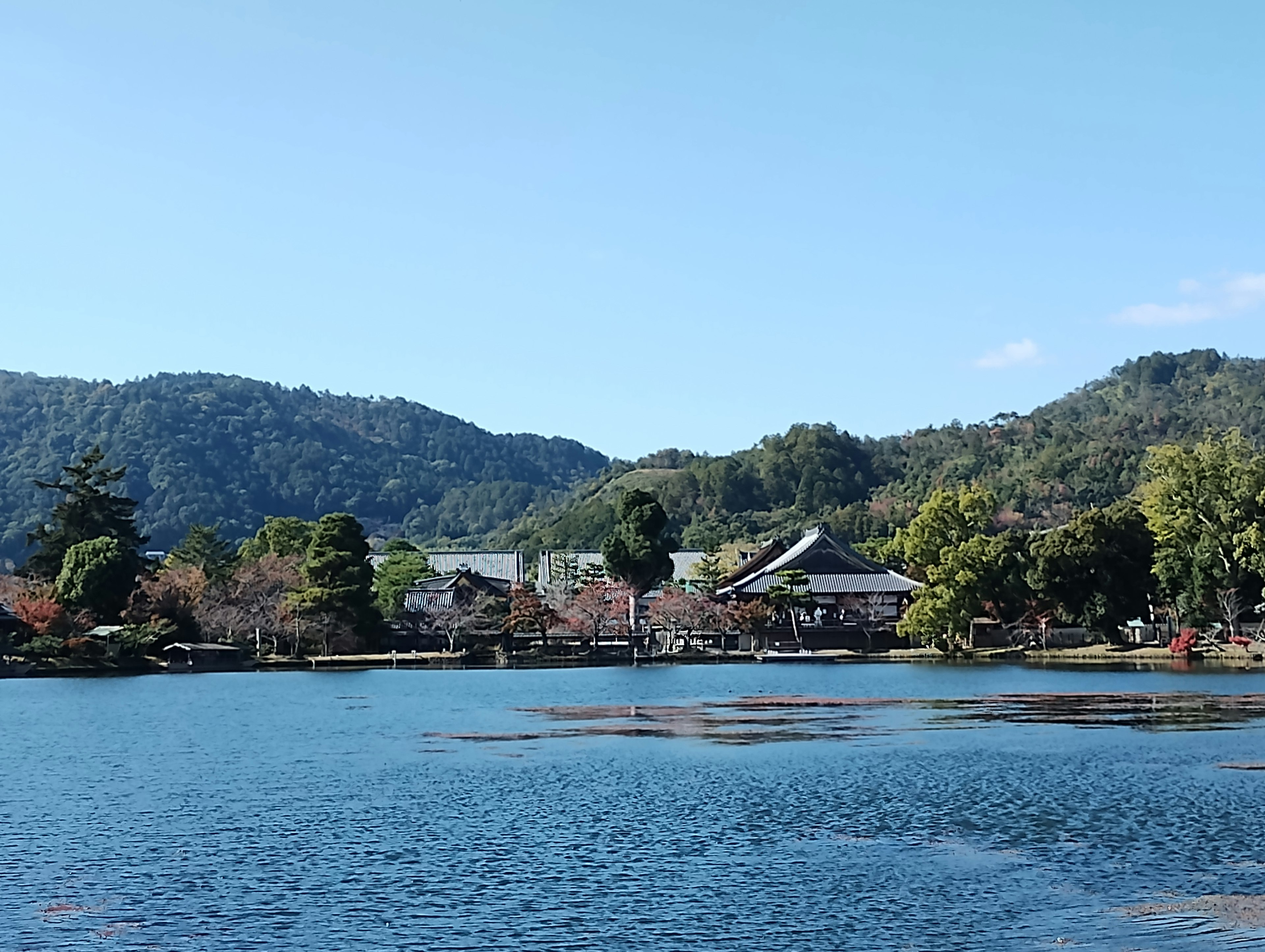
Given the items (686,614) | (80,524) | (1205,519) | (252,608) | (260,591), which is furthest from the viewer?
(686,614)

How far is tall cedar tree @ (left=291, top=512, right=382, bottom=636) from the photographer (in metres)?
73.5

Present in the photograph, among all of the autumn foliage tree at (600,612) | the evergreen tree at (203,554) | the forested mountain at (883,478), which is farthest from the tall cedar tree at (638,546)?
the forested mountain at (883,478)

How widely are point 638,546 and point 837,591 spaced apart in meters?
15.4

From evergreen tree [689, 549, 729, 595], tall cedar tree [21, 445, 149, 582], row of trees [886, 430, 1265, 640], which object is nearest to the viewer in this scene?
row of trees [886, 430, 1265, 640]

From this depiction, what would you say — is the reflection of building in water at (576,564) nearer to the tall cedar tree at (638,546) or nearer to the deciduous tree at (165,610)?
the tall cedar tree at (638,546)

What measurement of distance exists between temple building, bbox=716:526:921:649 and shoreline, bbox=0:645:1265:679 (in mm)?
2316

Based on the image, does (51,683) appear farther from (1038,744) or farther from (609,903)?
(609,903)

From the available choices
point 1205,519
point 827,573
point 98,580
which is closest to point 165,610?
point 98,580

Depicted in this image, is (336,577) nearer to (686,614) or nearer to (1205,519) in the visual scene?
(686,614)

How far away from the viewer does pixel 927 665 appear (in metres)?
73.0

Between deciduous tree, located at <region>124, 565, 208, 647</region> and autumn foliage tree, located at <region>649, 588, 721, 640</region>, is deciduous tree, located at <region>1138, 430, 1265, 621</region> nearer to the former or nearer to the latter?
autumn foliage tree, located at <region>649, 588, 721, 640</region>

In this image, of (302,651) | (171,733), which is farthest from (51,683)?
(171,733)

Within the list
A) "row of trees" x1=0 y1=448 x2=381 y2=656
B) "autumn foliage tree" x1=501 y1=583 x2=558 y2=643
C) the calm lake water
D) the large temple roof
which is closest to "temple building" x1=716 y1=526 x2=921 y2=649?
the large temple roof

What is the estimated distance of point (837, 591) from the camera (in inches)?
3738
